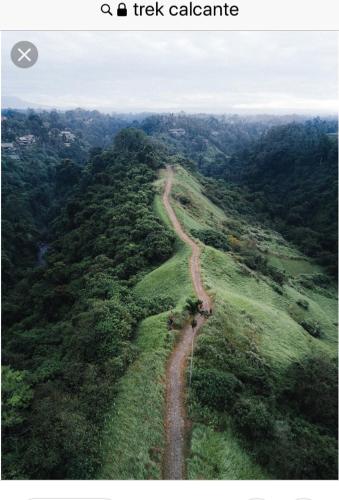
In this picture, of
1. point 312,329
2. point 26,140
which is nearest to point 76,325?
point 312,329

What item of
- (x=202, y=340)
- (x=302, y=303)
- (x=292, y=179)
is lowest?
(x=302, y=303)

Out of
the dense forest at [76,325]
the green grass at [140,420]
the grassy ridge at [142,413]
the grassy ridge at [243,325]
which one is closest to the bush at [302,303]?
the grassy ridge at [243,325]

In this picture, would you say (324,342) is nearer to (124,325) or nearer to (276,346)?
(276,346)

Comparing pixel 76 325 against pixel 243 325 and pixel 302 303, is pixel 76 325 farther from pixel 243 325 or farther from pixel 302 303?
pixel 302 303

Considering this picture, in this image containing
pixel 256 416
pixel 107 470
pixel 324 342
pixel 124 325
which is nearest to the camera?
pixel 107 470

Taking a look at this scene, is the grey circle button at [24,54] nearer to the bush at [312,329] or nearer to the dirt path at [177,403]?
the dirt path at [177,403]

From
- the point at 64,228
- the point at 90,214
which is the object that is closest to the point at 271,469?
the point at 90,214
